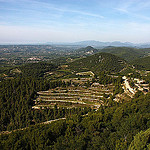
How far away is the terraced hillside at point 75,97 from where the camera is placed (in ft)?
140

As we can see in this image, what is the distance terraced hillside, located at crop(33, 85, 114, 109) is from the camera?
42.8m

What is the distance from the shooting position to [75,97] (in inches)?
1816

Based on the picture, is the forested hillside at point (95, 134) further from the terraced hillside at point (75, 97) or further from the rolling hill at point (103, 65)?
the rolling hill at point (103, 65)

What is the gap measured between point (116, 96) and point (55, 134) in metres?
→ 25.2

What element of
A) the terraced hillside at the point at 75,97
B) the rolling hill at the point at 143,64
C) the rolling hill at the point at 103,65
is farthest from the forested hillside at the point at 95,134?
the rolling hill at the point at 143,64

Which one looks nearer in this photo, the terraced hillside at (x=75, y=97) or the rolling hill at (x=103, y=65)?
the terraced hillside at (x=75, y=97)

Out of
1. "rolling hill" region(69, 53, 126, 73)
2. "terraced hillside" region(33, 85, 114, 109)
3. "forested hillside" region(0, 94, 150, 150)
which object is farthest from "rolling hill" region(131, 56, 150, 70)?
"forested hillside" region(0, 94, 150, 150)

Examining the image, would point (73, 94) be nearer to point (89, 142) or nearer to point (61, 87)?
point (61, 87)

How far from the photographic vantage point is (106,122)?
28391mm

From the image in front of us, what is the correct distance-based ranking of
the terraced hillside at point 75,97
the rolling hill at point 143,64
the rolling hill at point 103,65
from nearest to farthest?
the terraced hillside at point 75,97 < the rolling hill at point 143,64 < the rolling hill at point 103,65

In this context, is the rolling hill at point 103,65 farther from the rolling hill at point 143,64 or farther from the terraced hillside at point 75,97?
the terraced hillside at point 75,97

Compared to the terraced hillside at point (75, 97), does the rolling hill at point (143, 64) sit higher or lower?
higher

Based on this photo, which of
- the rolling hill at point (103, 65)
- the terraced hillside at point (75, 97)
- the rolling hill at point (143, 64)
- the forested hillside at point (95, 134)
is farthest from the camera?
the rolling hill at point (103, 65)

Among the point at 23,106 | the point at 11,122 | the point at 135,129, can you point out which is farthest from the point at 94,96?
the point at 11,122
